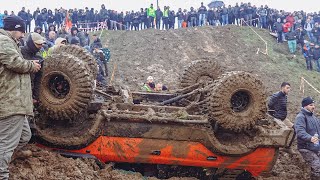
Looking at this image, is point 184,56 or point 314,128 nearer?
point 314,128

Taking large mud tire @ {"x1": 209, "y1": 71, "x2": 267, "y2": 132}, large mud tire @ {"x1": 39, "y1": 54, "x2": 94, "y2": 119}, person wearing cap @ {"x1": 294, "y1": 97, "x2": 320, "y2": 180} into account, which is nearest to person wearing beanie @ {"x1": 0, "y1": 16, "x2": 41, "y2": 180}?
large mud tire @ {"x1": 39, "y1": 54, "x2": 94, "y2": 119}

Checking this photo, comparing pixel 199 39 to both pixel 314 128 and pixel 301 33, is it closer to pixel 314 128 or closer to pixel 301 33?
pixel 301 33

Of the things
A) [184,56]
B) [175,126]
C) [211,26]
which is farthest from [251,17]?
[175,126]

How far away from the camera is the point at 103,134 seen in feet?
18.7

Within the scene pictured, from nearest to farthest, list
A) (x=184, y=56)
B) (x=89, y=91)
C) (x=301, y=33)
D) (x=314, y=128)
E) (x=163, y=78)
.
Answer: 1. (x=89, y=91)
2. (x=314, y=128)
3. (x=163, y=78)
4. (x=184, y=56)
5. (x=301, y=33)

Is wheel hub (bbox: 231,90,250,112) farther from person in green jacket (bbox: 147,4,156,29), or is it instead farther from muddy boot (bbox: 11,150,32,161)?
person in green jacket (bbox: 147,4,156,29)

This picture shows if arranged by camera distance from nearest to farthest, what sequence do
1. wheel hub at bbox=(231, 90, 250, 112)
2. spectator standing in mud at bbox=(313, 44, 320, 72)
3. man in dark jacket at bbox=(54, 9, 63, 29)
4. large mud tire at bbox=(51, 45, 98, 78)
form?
1. wheel hub at bbox=(231, 90, 250, 112)
2. large mud tire at bbox=(51, 45, 98, 78)
3. spectator standing in mud at bbox=(313, 44, 320, 72)
4. man in dark jacket at bbox=(54, 9, 63, 29)

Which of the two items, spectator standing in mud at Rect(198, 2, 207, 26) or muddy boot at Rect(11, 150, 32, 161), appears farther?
spectator standing in mud at Rect(198, 2, 207, 26)

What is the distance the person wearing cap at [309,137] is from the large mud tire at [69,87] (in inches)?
137

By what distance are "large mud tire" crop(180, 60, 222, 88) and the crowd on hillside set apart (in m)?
14.3

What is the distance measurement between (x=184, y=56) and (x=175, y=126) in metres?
14.1

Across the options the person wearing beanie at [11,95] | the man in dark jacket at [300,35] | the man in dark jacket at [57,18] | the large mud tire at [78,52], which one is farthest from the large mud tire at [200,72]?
the man in dark jacket at [57,18]

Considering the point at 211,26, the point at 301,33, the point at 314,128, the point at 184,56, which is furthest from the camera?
the point at 211,26

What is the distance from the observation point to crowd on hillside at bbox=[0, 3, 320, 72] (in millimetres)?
21584
